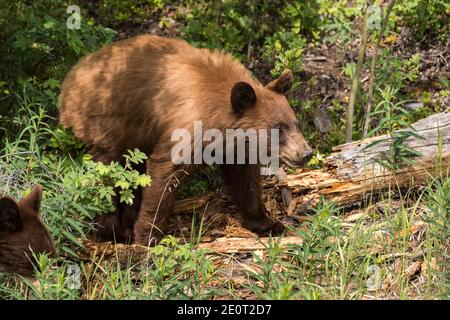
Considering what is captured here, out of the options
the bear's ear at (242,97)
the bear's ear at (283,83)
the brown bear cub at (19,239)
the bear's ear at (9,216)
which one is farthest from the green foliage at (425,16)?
the bear's ear at (9,216)

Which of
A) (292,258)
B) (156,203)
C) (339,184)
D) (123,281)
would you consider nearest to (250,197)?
(339,184)

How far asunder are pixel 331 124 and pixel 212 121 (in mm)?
2944

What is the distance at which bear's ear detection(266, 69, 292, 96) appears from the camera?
7.63 meters

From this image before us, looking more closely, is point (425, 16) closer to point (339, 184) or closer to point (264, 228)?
point (339, 184)

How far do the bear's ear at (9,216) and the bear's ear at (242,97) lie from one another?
2.10 metres

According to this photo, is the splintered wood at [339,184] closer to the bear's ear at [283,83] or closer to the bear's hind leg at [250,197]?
the bear's hind leg at [250,197]

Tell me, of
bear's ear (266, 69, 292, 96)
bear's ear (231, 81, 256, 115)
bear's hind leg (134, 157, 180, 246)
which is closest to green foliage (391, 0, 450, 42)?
bear's ear (266, 69, 292, 96)

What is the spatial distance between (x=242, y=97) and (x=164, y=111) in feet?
2.39

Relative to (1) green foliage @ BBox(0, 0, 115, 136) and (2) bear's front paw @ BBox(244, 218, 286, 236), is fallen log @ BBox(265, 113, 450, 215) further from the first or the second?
(1) green foliage @ BBox(0, 0, 115, 136)

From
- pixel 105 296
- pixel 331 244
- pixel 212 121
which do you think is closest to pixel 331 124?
pixel 212 121

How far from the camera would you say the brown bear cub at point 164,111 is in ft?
24.4

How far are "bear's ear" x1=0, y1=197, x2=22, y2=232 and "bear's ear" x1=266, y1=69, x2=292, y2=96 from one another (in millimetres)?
2619
